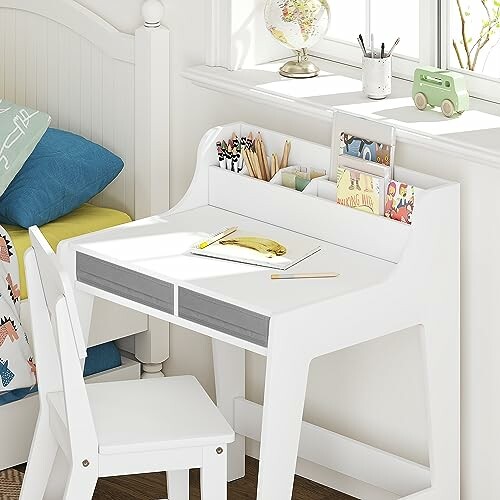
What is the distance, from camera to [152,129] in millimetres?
3316

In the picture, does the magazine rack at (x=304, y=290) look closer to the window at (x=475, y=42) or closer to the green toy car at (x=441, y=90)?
the green toy car at (x=441, y=90)

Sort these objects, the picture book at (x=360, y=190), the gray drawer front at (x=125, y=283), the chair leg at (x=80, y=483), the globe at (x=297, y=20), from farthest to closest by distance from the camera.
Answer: the globe at (x=297, y=20), the picture book at (x=360, y=190), the gray drawer front at (x=125, y=283), the chair leg at (x=80, y=483)

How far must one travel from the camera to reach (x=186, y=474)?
280 cm

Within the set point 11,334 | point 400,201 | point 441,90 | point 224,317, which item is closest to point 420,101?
point 441,90

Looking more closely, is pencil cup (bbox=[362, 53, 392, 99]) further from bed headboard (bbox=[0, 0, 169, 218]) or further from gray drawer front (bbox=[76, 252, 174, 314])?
gray drawer front (bbox=[76, 252, 174, 314])

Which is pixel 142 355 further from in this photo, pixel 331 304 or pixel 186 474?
pixel 331 304

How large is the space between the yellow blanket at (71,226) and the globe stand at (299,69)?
59cm

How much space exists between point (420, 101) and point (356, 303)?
0.58 metres

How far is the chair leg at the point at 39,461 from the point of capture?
8.93 ft

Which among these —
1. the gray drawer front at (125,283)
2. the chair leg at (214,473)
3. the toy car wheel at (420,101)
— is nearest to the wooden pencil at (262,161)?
the toy car wheel at (420,101)

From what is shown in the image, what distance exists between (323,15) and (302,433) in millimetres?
981

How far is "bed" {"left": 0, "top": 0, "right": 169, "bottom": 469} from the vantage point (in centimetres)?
326

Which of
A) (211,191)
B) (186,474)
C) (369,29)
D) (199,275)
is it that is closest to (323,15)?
(369,29)

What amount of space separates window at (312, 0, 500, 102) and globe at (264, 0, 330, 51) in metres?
0.13
